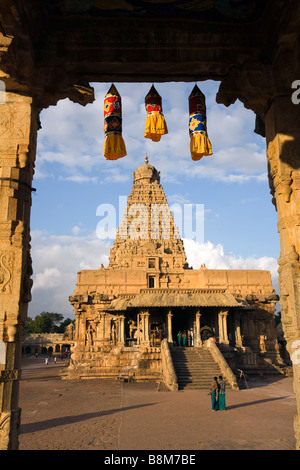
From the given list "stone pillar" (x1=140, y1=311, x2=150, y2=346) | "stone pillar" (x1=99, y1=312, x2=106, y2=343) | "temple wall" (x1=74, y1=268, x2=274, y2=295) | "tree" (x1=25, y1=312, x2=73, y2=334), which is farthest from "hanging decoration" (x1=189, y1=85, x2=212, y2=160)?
"tree" (x1=25, y1=312, x2=73, y2=334)

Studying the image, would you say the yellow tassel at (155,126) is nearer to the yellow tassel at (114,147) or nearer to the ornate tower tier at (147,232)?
the yellow tassel at (114,147)

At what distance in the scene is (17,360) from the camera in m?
4.77

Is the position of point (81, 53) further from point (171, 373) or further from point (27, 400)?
point (171, 373)

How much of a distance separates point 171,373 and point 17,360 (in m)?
13.0

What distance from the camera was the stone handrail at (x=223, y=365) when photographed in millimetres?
16625

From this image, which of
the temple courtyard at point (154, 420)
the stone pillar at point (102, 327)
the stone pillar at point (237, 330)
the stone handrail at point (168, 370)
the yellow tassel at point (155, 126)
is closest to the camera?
the yellow tassel at point (155, 126)

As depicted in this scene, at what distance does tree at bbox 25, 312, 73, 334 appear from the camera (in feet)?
268

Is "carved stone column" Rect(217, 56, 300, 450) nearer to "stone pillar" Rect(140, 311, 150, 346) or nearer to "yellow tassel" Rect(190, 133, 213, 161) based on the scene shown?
"yellow tassel" Rect(190, 133, 213, 161)

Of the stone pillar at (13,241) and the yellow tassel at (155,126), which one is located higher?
the yellow tassel at (155,126)

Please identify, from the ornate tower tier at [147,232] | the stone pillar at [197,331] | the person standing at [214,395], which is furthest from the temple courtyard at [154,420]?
the ornate tower tier at [147,232]

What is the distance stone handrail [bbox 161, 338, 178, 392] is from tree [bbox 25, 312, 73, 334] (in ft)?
214

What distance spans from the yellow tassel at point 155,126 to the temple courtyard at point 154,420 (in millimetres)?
4812

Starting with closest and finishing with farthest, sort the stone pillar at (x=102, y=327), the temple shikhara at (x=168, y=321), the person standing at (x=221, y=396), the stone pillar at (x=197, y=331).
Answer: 1. the person standing at (x=221, y=396)
2. the temple shikhara at (x=168, y=321)
3. the stone pillar at (x=197, y=331)
4. the stone pillar at (x=102, y=327)
